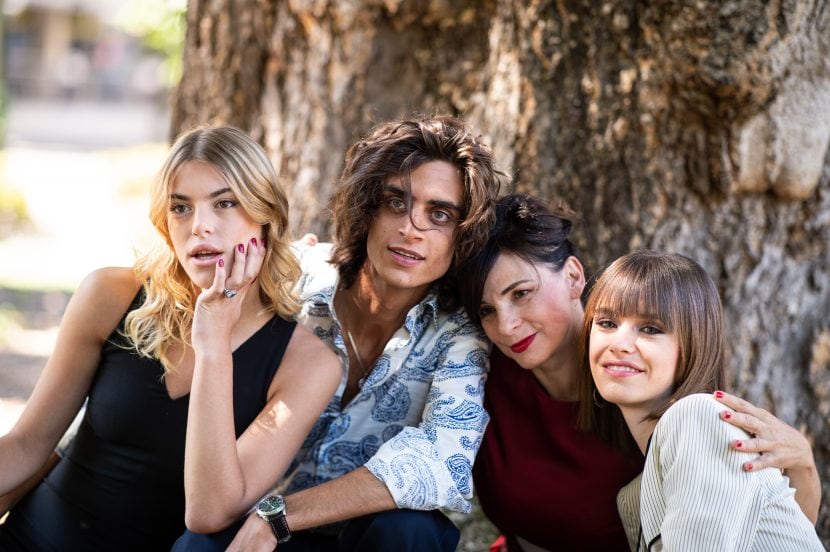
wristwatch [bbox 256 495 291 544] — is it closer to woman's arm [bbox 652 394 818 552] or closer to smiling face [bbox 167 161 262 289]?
smiling face [bbox 167 161 262 289]

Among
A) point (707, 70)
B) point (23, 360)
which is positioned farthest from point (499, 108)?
point (23, 360)

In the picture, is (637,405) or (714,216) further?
(714,216)

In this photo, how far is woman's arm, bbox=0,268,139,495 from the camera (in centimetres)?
287

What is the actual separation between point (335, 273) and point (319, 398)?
601 mm

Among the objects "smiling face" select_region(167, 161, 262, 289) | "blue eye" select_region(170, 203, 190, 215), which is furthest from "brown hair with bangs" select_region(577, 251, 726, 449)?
"blue eye" select_region(170, 203, 190, 215)

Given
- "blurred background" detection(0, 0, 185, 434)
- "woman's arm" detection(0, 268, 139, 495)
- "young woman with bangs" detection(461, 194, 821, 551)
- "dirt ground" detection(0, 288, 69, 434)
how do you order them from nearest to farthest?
1. "woman's arm" detection(0, 268, 139, 495)
2. "young woman with bangs" detection(461, 194, 821, 551)
3. "dirt ground" detection(0, 288, 69, 434)
4. "blurred background" detection(0, 0, 185, 434)

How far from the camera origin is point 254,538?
2682mm

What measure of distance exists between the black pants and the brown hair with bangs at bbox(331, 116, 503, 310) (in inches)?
29.1

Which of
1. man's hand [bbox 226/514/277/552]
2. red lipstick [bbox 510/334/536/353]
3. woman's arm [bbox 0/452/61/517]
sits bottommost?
woman's arm [bbox 0/452/61/517]

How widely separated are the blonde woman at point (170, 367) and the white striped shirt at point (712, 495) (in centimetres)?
103

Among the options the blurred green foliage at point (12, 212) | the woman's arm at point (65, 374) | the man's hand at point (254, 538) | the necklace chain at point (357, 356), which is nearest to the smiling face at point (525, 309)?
the necklace chain at point (357, 356)

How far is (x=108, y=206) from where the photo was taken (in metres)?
15.1

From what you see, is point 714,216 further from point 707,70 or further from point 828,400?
point 828,400

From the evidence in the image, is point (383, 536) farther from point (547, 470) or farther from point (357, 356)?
point (357, 356)
